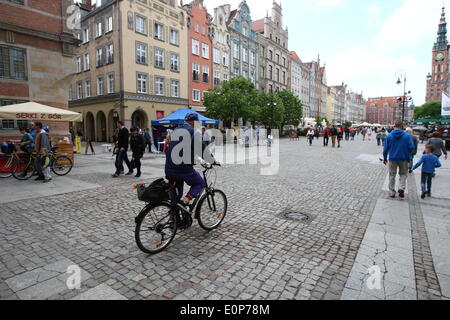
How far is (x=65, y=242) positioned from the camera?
13.2 feet

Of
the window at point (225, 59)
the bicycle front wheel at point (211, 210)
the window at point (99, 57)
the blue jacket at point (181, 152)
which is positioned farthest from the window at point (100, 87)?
the blue jacket at point (181, 152)

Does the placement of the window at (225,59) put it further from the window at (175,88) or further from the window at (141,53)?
the window at (141,53)

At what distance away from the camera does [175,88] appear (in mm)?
31000

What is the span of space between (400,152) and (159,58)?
27.3 metres

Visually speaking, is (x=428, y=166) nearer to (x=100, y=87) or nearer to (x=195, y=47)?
(x=100, y=87)

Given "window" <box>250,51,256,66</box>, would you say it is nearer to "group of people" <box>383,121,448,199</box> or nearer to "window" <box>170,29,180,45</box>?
"window" <box>170,29,180,45</box>

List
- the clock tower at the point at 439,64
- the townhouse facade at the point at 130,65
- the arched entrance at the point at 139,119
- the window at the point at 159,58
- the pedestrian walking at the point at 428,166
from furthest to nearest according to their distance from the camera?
the clock tower at the point at 439,64 → the window at the point at 159,58 → the arched entrance at the point at 139,119 → the townhouse facade at the point at 130,65 → the pedestrian walking at the point at 428,166

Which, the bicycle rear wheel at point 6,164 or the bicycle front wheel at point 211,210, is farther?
the bicycle rear wheel at point 6,164

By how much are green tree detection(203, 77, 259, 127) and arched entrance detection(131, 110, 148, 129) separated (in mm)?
6880

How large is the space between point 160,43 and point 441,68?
122 m

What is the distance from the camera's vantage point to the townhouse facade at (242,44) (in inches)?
1629

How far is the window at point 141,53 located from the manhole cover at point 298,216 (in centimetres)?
2587

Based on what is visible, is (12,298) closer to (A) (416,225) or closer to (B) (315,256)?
(B) (315,256)

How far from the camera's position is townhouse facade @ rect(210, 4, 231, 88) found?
3688 centimetres
